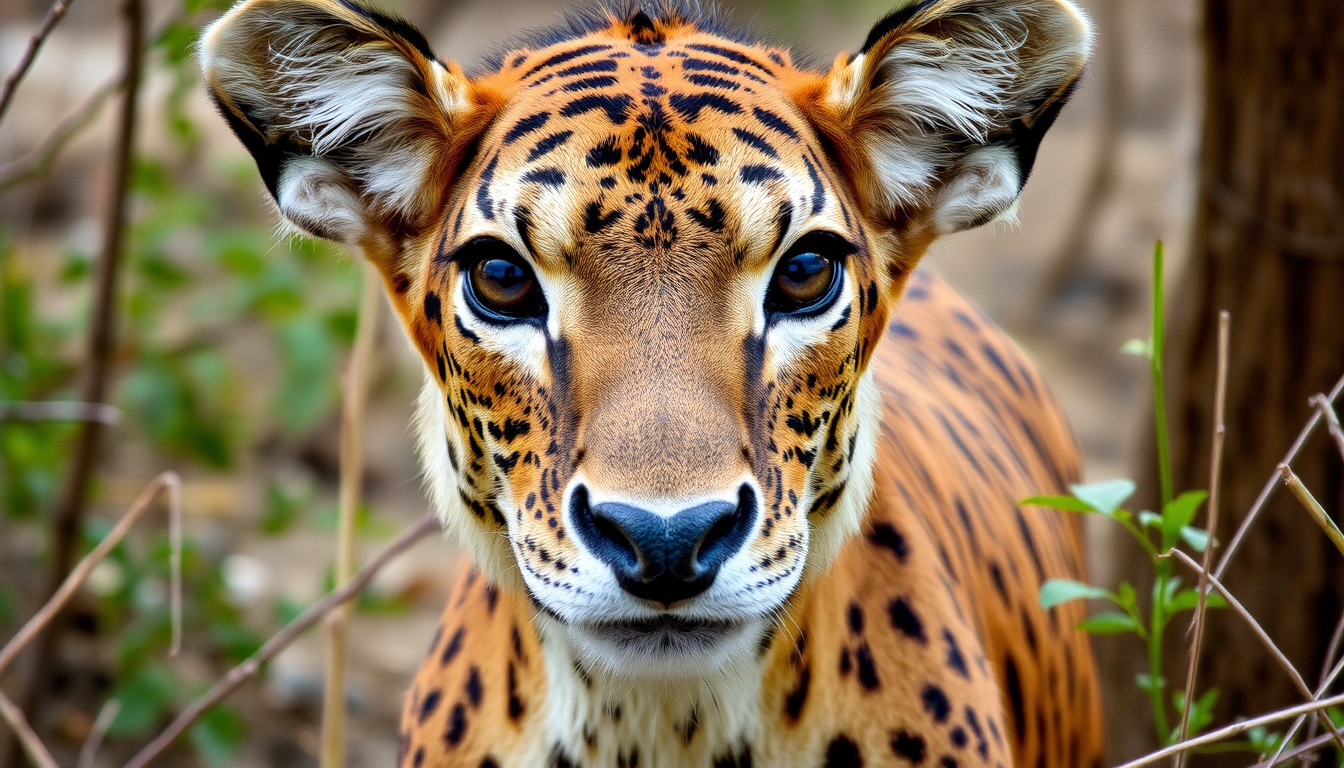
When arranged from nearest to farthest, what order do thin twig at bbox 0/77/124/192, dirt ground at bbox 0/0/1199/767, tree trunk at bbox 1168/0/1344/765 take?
thin twig at bbox 0/77/124/192
tree trunk at bbox 1168/0/1344/765
dirt ground at bbox 0/0/1199/767

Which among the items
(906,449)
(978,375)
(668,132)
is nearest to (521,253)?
(668,132)

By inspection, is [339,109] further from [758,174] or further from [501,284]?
[758,174]

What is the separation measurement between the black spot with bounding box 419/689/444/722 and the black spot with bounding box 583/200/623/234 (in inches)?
56.2

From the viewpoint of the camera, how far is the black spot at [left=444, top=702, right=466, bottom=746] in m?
3.59

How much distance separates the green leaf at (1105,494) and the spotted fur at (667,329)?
462 mm

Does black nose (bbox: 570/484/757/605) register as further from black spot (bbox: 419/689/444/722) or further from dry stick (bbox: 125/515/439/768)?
dry stick (bbox: 125/515/439/768)

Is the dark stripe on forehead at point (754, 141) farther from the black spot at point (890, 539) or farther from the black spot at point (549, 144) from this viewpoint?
the black spot at point (890, 539)

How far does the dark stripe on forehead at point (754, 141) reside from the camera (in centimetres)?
318

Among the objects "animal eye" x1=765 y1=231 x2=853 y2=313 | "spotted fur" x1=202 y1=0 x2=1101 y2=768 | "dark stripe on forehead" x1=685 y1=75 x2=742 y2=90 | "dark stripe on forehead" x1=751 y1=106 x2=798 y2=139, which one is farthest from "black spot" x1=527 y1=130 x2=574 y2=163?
"animal eye" x1=765 y1=231 x2=853 y2=313

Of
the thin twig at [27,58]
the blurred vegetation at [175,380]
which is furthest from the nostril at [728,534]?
the blurred vegetation at [175,380]

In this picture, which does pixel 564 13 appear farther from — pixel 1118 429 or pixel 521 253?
pixel 1118 429

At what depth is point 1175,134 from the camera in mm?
17250

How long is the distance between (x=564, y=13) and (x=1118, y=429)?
10519mm

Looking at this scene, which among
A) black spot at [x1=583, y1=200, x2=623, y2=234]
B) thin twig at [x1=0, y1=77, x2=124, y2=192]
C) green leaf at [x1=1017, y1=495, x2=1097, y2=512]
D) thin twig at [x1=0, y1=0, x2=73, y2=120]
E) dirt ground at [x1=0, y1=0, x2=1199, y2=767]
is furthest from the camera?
dirt ground at [x1=0, y1=0, x2=1199, y2=767]
